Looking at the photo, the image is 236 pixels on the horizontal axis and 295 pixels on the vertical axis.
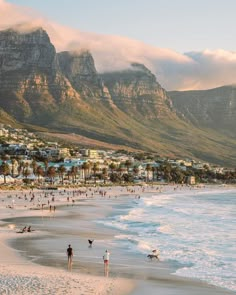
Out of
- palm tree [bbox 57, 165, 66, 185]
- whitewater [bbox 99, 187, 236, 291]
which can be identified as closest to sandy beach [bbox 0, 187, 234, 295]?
whitewater [bbox 99, 187, 236, 291]

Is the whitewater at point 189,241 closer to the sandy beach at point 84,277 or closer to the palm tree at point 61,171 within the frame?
the sandy beach at point 84,277

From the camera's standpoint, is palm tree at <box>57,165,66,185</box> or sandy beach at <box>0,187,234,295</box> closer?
sandy beach at <box>0,187,234,295</box>

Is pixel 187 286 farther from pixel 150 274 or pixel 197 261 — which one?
pixel 197 261

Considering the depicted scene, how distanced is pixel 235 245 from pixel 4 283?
2457 cm

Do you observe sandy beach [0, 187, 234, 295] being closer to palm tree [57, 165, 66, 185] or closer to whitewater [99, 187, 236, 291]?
whitewater [99, 187, 236, 291]

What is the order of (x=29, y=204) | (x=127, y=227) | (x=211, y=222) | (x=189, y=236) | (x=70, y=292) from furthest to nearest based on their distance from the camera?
(x=29, y=204) < (x=211, y=222) < (x=127, y=227) < (x=189, y=236) < (x=70, y=292)

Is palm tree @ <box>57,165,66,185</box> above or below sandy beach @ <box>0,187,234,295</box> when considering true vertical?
A: above

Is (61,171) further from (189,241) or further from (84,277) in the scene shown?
(84,277)

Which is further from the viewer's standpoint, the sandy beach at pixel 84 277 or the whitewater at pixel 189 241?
the whitewater at pixel 189 241

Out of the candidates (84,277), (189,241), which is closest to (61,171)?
(189,241)

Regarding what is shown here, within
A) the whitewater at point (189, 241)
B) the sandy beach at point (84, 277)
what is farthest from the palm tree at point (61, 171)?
the sandy beach at point (84, 277)

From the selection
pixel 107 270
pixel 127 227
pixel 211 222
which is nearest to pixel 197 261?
pixel 107 270

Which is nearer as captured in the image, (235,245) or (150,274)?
(150,274)

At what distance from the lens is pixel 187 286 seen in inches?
1136
